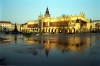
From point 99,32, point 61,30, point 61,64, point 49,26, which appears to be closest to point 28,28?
point 49,26

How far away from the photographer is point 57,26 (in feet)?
175

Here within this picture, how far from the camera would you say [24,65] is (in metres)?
4.93

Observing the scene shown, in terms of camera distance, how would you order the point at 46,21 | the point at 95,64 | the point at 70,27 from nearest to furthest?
the point at 95,64 < the point at 70,27 < the point at 46,21

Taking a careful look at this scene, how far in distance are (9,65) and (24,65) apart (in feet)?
1.37

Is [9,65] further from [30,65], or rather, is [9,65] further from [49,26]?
[49,26]

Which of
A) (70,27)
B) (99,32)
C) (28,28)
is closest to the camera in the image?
(99,32)

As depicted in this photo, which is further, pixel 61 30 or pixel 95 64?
pixel 61 30

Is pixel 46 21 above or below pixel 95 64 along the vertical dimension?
above

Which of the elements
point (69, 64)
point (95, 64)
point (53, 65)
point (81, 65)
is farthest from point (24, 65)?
point (95, 64)

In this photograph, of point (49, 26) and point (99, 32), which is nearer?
point (99, 32)

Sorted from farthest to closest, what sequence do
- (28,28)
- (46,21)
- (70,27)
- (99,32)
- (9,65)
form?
1. (46,21)
2. (28,28)
3. (70,27)
4. (99,32)
5. (9,65)

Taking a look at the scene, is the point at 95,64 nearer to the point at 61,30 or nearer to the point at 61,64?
the point at 61,64

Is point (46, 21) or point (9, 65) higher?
point (46, 21)

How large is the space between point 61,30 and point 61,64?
149 ft
